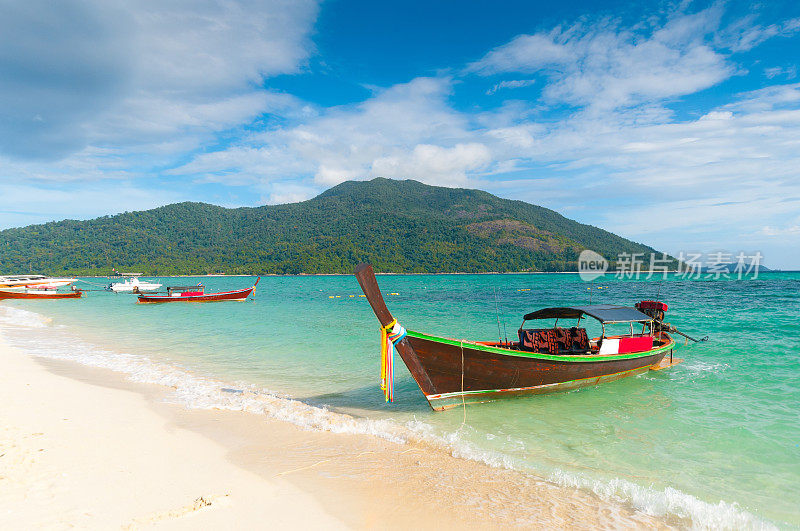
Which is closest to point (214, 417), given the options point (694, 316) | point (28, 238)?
point (694, 316)

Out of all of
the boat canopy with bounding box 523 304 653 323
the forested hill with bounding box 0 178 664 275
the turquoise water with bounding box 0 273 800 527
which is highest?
the forested hill with bounding box 0 178 664 275

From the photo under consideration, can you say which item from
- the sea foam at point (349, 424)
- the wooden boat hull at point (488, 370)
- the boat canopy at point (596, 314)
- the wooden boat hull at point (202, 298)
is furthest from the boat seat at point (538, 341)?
the wooden boat hull at point (202, 298)

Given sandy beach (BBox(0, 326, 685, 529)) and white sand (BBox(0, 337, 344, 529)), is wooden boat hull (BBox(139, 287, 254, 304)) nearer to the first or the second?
white sand (BBox(0, 337, 344, 529))

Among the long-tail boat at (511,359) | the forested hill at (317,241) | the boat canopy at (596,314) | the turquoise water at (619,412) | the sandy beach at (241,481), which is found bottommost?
the turquoise water at (619,412)

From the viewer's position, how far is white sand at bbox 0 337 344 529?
4527 millimetres

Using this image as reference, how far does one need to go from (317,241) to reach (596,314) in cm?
15281

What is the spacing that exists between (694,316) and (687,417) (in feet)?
75.5

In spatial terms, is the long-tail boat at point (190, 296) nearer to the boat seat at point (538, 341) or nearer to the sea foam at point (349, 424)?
the sea foam at point (349, 424)

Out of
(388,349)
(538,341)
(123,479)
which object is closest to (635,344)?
(538,341)

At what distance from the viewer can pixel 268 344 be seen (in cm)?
1858

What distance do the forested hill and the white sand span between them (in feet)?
425

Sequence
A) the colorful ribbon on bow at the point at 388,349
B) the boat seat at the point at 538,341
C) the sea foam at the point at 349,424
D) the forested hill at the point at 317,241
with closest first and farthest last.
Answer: the sea foam at the point at 349,424
the colorful ribbon on bow at the point at 388,349
the boat seat at the point at 538,341
the forested hill at the point at 317,241

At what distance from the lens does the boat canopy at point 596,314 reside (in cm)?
1201

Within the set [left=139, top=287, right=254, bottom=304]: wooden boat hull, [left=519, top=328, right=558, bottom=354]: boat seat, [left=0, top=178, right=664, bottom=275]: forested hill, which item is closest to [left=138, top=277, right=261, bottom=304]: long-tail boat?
[left=139, top=287, right=254, bottom=304]: wooden boat hull
